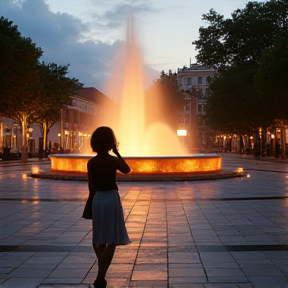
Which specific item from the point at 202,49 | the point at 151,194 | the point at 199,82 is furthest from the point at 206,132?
the point at 151,194

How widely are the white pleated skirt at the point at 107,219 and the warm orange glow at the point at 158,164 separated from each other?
17.9 metres

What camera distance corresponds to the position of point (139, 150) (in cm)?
3244

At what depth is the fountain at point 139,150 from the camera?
2423cm

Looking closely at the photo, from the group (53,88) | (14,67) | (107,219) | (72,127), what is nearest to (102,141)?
(107,219)

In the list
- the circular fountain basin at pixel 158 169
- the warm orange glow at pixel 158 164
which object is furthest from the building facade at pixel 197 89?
the circular fountain basin at pixel 158 169

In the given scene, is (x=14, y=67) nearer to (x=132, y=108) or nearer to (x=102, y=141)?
(x=132, y=108)

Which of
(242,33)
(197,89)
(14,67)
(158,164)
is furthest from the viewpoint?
(197,89)

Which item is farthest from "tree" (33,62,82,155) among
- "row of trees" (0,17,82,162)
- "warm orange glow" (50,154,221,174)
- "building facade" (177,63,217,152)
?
"building facade" (177,63,217,152)

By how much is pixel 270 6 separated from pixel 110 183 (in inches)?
1785

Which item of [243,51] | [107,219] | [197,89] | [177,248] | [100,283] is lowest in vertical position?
[177,248]

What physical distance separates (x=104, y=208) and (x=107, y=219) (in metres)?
0.13

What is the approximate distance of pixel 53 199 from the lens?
1606 centimetres

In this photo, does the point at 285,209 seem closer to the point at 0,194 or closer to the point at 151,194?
the point at 151,194

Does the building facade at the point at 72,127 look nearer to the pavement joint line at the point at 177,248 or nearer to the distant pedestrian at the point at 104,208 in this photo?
the pavement joint line at the point at 177,248
